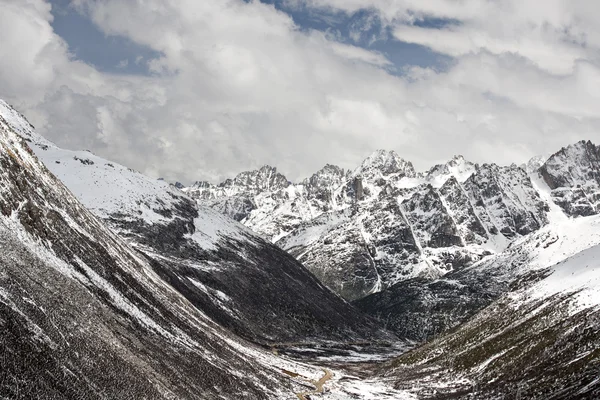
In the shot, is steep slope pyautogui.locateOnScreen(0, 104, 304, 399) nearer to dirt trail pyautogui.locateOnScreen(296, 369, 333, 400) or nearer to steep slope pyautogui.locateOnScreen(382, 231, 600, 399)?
dirt trail pyautogui.locateOnScreen(296, 369, 333, 400)

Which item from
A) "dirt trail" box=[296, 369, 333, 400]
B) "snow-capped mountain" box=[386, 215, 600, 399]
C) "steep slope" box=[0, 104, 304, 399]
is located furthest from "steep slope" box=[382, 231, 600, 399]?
"steep slope" box=[0, 104, 304, 399]

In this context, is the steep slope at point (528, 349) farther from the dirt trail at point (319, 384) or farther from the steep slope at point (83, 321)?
the steep slope at point (83, 321)

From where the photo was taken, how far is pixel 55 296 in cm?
8162

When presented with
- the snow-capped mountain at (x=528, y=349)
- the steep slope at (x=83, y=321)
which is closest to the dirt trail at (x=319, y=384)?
the steep slope at (x=83, y=321)

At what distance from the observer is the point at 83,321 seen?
268 feet

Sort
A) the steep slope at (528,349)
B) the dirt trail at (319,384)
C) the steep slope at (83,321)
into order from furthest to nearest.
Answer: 1. the dirt trail at (319,384)
2. the steep slope at (528,349)
3. the steep slope at (83,321)

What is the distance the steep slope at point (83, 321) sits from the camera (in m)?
67.4

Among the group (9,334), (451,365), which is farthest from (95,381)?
(451,365)

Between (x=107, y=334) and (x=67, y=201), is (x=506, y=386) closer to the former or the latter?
(x=107, y=334)

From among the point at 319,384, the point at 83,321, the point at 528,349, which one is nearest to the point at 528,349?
the point at 528,349

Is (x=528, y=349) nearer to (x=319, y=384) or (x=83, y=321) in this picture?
(x=319, y=384)

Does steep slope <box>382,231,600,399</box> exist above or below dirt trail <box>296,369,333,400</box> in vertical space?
above

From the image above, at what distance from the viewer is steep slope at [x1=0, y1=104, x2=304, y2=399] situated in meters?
67.4

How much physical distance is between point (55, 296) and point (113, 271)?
34.9 meters
